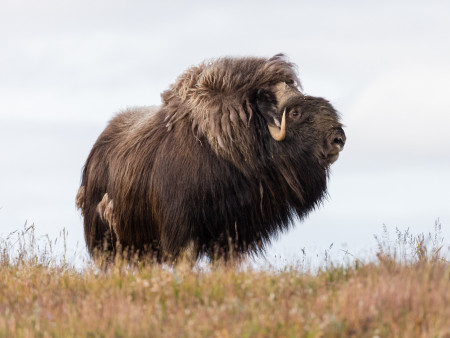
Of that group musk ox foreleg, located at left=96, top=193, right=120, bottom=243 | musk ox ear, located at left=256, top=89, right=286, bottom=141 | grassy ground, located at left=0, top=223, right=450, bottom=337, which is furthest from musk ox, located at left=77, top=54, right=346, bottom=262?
grassy ground, located at left=0, top=223, right=450, bottom=337

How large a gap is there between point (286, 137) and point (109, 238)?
7.31 feet

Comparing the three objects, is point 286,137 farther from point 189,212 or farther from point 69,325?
point 69,325

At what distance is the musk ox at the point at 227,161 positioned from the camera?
251 inches

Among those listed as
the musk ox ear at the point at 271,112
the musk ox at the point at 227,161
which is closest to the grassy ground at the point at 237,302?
the musk ox at the point at 227,161

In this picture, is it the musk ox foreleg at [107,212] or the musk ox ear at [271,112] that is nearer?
the musk ox ear at [271,112]

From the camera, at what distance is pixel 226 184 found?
6.34m

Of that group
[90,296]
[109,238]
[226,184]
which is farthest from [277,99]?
[90,296]

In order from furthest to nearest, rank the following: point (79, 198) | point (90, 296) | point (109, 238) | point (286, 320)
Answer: point (79, 198) < point (109, 238) < point (90, 296) < point (286, 320)

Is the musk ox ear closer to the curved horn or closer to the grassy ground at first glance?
the curved horn

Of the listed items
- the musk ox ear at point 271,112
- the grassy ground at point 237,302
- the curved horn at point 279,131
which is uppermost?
the musk ox ear at point 271,112

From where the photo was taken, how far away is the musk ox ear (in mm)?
6457

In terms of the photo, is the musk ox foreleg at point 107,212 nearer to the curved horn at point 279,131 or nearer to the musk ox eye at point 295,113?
the curved horn at point 279,131

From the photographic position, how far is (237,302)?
377cm

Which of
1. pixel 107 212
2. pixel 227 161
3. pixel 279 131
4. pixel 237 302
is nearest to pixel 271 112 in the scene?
pixel 279 131
